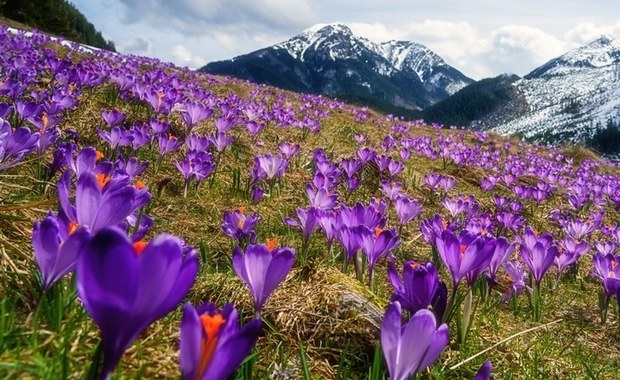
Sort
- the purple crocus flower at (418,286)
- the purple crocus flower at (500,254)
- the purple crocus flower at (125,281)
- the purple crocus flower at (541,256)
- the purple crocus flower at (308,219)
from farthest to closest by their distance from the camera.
→ 1. the purple crocus flower at (541,256)
2. the purple crocus flower at (308,219)
3. the purple crocus flower at (500,254)
4. the purple crocus flower at (418,286)
5. the purple crocus flower at (125,281)

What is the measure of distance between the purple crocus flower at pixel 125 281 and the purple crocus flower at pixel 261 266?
0.75m

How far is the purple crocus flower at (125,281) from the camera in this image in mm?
846

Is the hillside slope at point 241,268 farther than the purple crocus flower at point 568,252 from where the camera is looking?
No

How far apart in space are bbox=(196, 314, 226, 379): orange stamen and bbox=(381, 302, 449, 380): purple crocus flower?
1.64ft

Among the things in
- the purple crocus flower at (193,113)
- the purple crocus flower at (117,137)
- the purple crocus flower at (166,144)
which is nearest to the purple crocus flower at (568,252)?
the purple crocus flower at (166,144)

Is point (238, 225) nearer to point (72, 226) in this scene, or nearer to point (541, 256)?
point (72, 226)

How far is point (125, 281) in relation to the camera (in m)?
0.88

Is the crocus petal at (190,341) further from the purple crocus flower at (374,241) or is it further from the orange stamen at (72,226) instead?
the purple crocus flower at (374,241)

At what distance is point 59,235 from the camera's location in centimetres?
148

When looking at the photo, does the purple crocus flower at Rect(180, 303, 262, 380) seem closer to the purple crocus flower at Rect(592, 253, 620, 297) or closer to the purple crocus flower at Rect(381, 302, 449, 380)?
the purple crocus flower at Rect(381, 302, 449, 380)

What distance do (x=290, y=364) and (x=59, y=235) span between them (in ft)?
3.55

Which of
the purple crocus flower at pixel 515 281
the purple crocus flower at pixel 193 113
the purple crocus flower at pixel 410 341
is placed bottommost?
the purple crocus flower at pixel 515 281

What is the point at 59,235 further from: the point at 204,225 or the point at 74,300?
the point at 204,225

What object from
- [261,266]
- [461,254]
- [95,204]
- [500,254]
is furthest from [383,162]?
[95,204]
